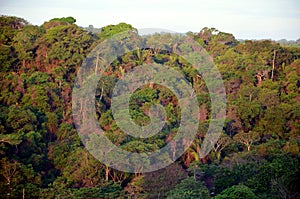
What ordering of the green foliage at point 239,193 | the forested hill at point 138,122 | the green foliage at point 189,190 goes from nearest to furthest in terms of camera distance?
1. the green foliage at point 239,193
2. the green foliage at point 189,190
3. the forested hill at point 138,122

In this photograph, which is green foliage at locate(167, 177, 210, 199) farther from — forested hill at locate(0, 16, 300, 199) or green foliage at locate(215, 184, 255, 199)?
green foliage at locate(215, 184, 255, 199)

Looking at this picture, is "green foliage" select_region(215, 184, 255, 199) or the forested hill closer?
"green foliage" select_region(215, 184, 255, 199)

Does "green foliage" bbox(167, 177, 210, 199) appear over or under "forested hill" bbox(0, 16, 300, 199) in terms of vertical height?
under

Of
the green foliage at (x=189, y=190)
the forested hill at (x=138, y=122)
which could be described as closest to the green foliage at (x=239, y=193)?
the forested hill at (x=138, y=122)

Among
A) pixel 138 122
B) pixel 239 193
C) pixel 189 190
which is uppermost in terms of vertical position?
pixel 138 122

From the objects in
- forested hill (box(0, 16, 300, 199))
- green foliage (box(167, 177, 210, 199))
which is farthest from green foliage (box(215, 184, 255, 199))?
green foliage (box(167, 177, 210, 199))

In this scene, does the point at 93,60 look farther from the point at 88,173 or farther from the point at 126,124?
the point at 88,173

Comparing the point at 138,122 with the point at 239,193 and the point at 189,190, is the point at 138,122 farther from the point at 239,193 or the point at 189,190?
the point at 239,193

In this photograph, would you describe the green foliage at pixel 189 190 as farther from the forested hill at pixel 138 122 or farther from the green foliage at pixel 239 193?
the green foliage at pixel 239 193

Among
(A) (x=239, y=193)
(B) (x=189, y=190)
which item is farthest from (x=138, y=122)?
(A) (x=239, y=193)
